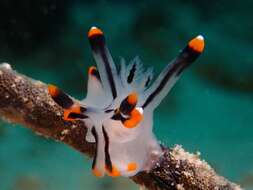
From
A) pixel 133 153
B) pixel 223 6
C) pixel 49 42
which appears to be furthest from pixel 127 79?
pixel 49 42

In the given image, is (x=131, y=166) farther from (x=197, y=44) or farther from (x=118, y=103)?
(x=197, y=44)

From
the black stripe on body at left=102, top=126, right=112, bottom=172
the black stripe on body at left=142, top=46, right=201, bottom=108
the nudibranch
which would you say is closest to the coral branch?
the nudibranch

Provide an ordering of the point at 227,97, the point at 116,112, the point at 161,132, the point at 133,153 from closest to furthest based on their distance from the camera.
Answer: the point at 116,112 → the point at 133,153 → the point at 227,97 → the point at 161,132

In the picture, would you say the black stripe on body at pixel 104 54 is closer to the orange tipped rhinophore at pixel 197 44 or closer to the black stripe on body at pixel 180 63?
the black stripe on body at pixel 180 63

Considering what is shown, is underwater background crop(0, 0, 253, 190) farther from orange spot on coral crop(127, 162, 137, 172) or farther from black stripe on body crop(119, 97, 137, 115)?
black stripe on body crop(119, 97, 137, 115)

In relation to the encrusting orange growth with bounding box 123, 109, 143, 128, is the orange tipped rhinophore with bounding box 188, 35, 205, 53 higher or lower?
higher

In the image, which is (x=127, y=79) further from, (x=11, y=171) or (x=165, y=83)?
(x=11, y=171)

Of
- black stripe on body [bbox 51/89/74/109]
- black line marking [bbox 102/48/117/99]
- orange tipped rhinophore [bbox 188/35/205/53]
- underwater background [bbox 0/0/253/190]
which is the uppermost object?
underwater background [bbox 0/0/253/190]
